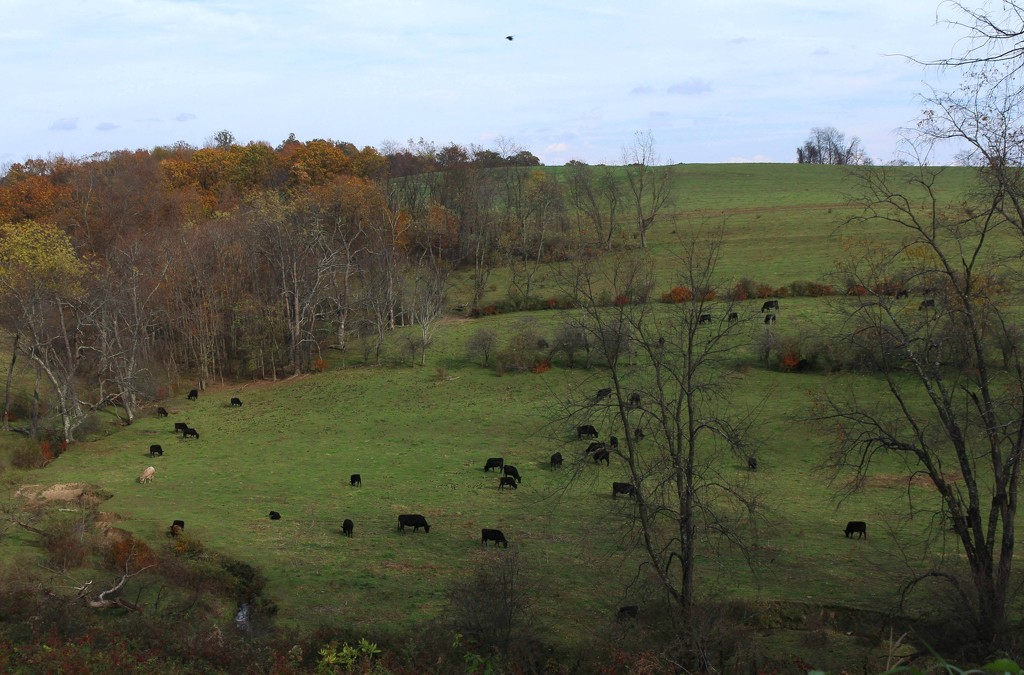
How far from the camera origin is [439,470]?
37.8 m

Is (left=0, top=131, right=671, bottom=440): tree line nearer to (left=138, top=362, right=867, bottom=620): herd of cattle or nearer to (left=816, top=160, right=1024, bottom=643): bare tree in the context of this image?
(left=138, top=362, right=867, bottom=620): herd of cattle

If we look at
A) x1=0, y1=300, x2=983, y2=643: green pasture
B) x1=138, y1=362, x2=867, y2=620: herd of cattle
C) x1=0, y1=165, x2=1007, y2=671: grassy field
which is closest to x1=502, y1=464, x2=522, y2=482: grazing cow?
x1=138, y1=362, x2=867, y2=620: herd of cattle

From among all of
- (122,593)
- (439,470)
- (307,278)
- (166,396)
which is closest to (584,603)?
(122,593)

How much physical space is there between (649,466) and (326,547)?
1300 centimetres

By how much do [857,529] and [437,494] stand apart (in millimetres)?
16471

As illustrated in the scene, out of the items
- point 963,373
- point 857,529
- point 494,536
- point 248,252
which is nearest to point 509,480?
point 494,536

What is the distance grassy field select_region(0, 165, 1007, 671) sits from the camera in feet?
75.0

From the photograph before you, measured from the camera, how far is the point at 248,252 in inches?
2628

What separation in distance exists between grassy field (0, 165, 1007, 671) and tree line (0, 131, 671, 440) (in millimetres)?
4630

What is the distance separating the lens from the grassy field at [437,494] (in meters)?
22.9

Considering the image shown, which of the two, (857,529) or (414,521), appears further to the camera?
(414,521)

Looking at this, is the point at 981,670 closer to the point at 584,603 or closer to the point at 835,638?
the point at 835,638

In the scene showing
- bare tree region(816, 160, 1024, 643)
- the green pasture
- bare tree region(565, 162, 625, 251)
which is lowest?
the green pasture

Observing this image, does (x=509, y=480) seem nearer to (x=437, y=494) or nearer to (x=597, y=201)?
(x=437, y=494)
